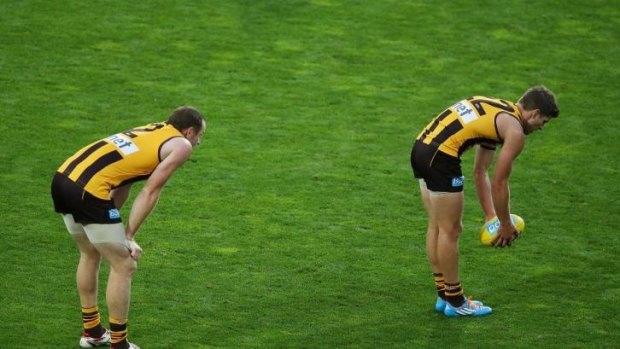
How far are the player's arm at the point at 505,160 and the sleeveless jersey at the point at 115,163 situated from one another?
232cm

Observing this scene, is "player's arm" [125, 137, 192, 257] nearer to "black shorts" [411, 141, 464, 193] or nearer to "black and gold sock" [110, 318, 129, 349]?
"black and gold sock" [110, 318, 129, 349]

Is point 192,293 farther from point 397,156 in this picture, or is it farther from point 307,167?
point 397,156

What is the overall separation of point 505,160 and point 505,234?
26.0 inches

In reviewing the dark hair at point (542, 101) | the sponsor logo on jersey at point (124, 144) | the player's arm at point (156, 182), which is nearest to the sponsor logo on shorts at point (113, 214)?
the player's arm at point (156, 182)

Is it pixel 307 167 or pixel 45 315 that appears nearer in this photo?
pixel 45 315

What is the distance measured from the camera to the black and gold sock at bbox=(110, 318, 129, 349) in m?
7.41

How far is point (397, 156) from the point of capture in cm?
1192

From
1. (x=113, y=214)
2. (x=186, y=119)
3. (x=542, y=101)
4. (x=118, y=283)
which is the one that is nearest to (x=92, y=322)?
(x=118, y=283)

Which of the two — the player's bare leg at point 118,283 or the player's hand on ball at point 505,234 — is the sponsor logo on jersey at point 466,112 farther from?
the player's bare leg at point 118,283

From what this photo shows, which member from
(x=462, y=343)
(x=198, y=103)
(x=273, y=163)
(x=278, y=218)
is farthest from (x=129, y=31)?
(x=462, y=343)

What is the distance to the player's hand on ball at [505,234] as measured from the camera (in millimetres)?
8109

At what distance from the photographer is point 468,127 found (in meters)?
8.05

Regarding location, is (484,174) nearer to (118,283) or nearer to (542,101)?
(542,101)

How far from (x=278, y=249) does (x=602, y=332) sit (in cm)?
297
